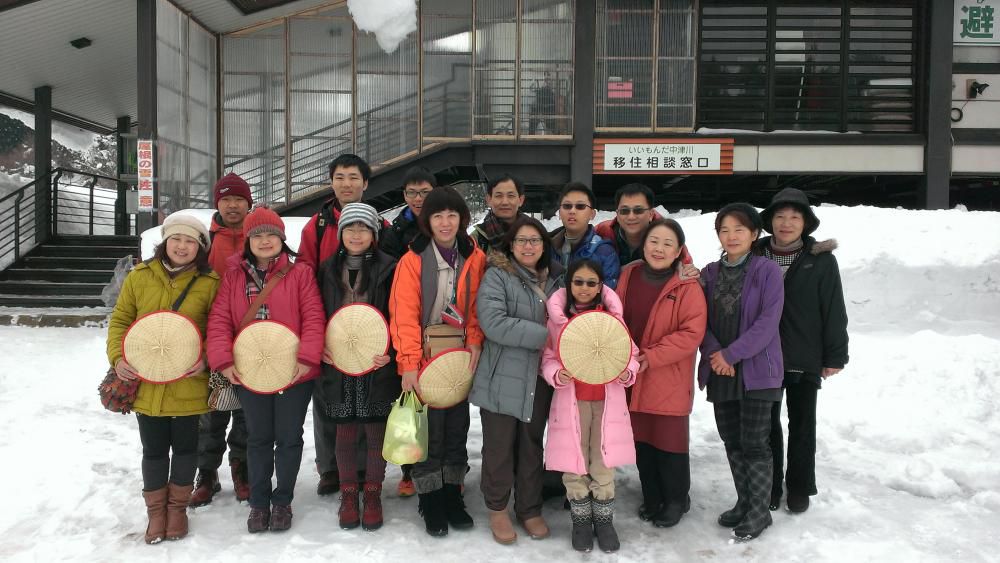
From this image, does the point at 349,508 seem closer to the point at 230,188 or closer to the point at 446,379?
the point at 446,379

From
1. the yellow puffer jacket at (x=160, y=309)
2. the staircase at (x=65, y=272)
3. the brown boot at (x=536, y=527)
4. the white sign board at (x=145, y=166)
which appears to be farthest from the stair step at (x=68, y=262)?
the brown boot at (x=536, y=527)

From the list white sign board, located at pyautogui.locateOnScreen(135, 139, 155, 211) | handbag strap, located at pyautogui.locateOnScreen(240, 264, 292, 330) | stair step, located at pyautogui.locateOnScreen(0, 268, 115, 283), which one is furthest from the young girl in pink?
stair step, located at pyautogui.locateOnScreen(0, 268, 115, 283)

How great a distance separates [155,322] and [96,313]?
6289 millimetres

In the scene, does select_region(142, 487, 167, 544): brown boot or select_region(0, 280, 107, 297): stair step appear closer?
select_region(142, 487, 167, 544): brown boot

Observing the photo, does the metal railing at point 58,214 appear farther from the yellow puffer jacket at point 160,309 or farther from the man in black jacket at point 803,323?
the man in black jacket at point 803,323

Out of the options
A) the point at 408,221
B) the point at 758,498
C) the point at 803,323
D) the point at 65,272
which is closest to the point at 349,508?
the point at 408,221

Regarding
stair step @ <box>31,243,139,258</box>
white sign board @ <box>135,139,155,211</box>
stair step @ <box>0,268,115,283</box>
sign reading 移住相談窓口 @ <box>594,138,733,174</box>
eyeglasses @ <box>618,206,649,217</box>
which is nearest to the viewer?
eyeglasses @ <box>618,206,649,217</box>

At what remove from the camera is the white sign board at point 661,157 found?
1179cm

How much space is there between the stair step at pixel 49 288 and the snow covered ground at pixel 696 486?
2.81 meters

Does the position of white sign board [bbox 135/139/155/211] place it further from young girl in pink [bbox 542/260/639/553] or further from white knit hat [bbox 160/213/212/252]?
young girl in pink [bbox 542/260/639/553]

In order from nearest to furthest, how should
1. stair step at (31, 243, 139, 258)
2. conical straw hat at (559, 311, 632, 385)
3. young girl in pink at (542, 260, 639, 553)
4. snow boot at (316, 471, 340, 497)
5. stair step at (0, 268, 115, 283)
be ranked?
1. conical straw hat at (559, 311, 632, 385)
2. young girl in pink at (542, 260, 639, 553)
3. snow boot at (316, 471, 340, 497)
4. stair step at (0, 268, 115, 283)
5. stair step at (31, 243, 139, 258)

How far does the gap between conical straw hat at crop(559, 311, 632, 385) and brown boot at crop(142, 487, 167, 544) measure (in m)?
2.20

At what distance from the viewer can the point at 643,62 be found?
39.3 ft

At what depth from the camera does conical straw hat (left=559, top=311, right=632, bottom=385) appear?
304 cm
